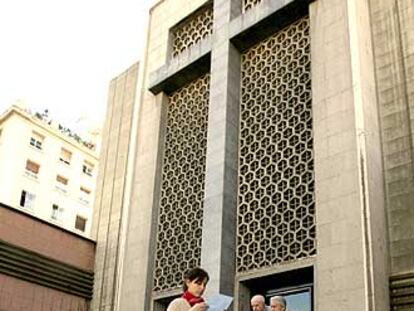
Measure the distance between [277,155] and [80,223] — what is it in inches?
907

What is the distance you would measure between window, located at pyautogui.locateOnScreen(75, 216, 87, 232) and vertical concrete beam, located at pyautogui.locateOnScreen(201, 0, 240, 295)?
20.9 meters

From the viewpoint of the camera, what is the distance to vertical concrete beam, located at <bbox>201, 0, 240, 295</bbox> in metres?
11.4

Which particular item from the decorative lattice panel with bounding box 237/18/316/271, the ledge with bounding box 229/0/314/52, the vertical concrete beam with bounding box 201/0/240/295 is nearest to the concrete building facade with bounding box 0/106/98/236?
the vertical concrete beam with bounding box 201/0/240/295

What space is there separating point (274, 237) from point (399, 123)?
2.69 meters

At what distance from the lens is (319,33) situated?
11.7m

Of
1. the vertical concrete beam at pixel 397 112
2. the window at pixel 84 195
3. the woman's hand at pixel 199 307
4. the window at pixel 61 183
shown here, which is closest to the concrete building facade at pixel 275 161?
the vertical concrete beam at pixel 397 112

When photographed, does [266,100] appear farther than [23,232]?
No

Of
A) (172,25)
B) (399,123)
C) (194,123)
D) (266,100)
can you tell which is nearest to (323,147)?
(399,123)

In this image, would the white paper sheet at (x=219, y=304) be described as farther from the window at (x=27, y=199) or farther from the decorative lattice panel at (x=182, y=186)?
the window at (x=27, y=199)

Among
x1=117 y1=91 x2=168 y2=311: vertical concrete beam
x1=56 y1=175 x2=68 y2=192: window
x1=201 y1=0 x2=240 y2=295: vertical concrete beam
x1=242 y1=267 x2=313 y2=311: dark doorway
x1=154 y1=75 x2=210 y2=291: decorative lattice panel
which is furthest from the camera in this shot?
x1=56 y1=175 x2=68 y2=192: window

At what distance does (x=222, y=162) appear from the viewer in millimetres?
12078

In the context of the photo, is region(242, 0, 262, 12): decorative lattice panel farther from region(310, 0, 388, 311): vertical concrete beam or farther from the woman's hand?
the woman's hand

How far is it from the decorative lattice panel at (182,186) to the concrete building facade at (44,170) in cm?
1505

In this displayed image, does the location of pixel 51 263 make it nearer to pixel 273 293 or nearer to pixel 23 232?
pixel 23 232
